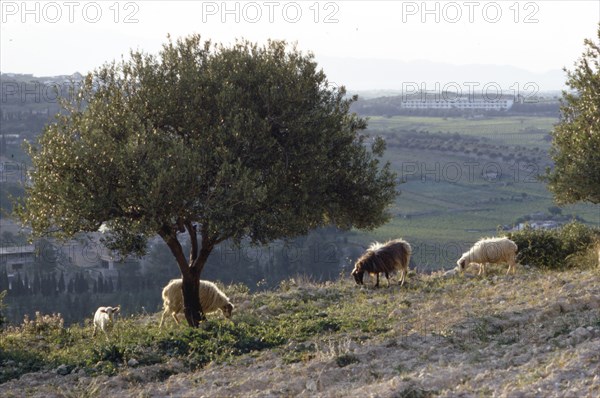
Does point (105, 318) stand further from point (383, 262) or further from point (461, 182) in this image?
point (461, 182)

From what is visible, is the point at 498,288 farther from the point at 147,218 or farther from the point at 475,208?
the point at 475,208

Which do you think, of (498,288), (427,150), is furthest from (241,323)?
(427,150)

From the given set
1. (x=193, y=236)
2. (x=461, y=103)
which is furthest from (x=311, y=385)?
(x=461, y=103)

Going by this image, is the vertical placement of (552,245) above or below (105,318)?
above

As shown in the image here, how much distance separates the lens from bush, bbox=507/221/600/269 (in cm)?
2481

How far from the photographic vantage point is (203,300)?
19516mm

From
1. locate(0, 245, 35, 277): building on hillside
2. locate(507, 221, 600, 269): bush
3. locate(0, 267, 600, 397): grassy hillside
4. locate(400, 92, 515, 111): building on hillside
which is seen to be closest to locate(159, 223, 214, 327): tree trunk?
locate(0, 267, 600, 397): grassy hillside

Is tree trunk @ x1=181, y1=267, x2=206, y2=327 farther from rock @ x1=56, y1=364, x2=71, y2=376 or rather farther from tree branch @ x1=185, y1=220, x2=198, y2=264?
rock @ x1=56, y1=364, x2=71, y2=376

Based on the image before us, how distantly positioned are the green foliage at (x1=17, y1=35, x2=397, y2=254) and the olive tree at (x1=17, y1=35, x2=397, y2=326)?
0.09 ft

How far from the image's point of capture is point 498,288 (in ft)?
63.8

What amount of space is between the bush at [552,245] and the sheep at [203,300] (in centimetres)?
1012

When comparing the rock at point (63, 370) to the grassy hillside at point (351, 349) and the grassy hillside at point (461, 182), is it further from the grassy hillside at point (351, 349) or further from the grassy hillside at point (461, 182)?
the grassy hillside at point (461, 182)

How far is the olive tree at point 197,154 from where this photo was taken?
15.9 metres

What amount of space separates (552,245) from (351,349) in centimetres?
1397
